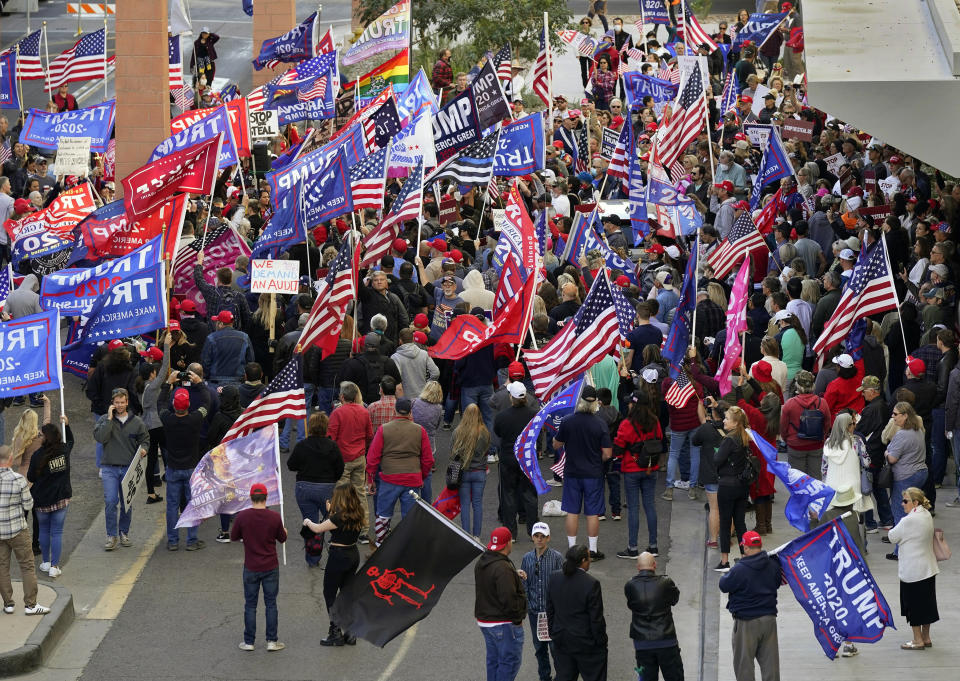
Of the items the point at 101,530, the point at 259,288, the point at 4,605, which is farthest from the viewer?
the point at 259,288

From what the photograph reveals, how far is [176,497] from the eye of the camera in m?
16.4

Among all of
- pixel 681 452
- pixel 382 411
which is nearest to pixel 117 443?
pixel 382 411

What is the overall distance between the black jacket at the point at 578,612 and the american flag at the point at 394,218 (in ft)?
29.7

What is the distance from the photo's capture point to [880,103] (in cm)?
1630

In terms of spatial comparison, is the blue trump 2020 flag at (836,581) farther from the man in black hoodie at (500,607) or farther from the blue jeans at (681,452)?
the blue jeans at (681,452)

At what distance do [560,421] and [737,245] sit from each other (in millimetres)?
5802

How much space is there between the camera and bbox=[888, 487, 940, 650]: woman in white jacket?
1362 cm

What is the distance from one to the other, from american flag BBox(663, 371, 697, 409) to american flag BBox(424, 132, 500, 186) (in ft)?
25.1

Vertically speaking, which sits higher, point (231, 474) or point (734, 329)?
point (734, 329)

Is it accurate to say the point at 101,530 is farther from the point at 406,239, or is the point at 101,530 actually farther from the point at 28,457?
the point at 406,239

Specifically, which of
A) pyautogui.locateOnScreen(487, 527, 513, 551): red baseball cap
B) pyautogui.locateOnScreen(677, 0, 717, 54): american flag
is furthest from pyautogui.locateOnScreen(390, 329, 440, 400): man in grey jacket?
pyautogui.locateOnScreen(677, 0, 717, 54): american flag

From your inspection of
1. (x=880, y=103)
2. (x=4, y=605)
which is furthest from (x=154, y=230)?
(x=880, y=103)

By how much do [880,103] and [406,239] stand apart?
920cm

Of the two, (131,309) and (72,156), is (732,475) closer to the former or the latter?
(131,309)
